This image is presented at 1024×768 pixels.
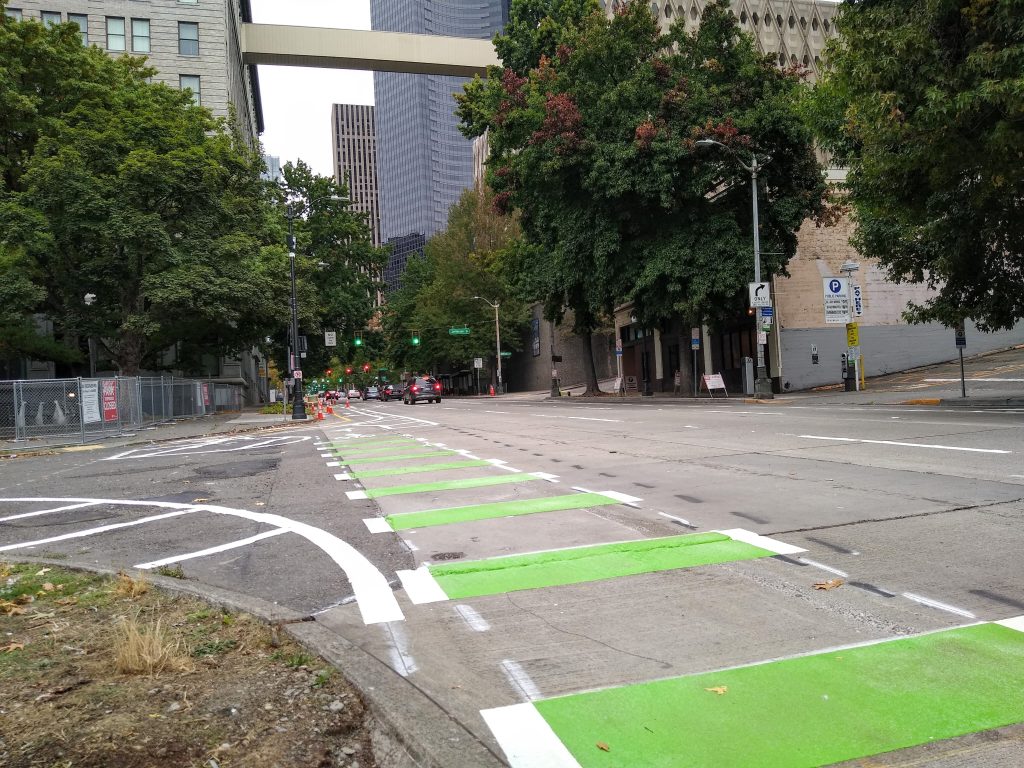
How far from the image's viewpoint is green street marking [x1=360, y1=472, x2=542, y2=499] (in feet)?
31.1

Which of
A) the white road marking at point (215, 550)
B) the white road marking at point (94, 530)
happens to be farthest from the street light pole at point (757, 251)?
the white road marking at point (215, 550)

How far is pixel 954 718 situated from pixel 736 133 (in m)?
29.7

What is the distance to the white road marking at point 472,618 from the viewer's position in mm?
4301

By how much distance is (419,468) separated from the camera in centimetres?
1196

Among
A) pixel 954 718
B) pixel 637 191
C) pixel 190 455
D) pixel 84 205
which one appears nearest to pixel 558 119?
pixel 637 191

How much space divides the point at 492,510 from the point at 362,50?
55231 millimetres

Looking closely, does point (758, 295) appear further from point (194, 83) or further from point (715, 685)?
point (194, 83)

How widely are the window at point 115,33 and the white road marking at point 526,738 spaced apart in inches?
2228

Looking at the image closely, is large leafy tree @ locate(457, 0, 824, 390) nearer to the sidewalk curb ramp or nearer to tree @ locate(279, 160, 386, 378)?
tree @ locate(279, 160, 386, 378)

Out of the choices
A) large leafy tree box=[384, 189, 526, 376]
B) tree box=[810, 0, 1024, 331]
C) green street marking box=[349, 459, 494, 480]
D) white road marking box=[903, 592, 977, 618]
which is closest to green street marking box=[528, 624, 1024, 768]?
white road marking box=[903, 592, 977, 618]

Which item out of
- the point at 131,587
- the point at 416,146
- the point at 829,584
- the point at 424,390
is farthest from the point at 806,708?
the point at 416,146

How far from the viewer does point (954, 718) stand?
3.00 metres

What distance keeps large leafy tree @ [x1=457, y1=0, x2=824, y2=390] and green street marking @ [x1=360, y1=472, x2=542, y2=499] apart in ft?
73.6

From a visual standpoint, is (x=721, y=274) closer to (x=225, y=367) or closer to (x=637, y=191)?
(x=637, y=191)
